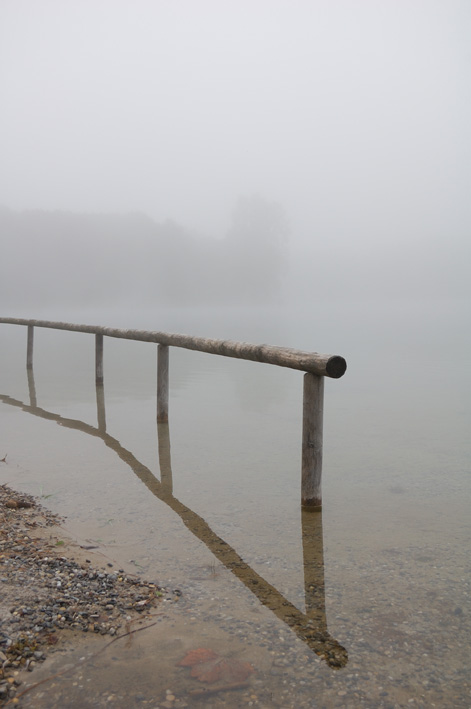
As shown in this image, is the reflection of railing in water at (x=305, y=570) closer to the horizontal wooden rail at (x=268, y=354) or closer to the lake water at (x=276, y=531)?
the lake water at (x=276, y=531)

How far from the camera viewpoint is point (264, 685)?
2641 mm

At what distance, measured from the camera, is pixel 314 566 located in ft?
13.4

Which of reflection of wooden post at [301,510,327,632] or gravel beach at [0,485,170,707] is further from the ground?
gravel beach at [0,485,170,707]

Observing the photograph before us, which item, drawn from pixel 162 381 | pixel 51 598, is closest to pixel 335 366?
pixel 51 598

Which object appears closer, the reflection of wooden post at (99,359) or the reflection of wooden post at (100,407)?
the reflection of wooden post at (100,407)

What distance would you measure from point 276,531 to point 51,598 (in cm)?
207

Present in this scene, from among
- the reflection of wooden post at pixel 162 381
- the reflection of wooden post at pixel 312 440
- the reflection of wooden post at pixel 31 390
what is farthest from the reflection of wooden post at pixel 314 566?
the reflection of wooden post at pixel 31 390

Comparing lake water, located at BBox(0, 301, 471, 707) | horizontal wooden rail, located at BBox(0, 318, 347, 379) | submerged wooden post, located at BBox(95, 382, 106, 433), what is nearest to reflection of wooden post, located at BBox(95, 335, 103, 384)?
submerged wooden post, located at BBox(95, 382, 106, 433)

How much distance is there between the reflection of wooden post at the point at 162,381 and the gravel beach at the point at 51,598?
4.75 meters

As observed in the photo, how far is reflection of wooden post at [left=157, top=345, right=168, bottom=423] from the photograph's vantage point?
356 inches

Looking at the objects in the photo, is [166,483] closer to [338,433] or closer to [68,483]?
[68,483]

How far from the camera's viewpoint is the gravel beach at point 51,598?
2725 millimetres

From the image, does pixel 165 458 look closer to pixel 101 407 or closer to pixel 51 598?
pixel 51 598

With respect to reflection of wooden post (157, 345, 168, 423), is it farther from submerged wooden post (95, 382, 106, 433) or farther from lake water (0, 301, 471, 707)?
submerged wooden post (95, 382, 106, 433)
